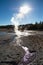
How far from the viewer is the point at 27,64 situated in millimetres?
8023

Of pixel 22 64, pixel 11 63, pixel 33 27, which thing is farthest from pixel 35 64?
pixel 33 27

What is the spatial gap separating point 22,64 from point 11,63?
0.82 meters

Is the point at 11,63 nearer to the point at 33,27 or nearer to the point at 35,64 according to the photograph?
the point at 35,64

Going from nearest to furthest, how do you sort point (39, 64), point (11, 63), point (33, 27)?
point (39, 64)
point (11, 63)
point (33, 27)

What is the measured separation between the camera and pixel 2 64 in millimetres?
8125

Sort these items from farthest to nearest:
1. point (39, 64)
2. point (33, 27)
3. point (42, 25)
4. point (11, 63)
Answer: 1. point (33, 27)
2. point (42, 25)
3. point (11, 63)
4. point (39, 64)

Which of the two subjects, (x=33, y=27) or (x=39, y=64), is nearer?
(x=39, y=64)

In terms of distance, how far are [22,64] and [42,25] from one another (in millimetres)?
106318

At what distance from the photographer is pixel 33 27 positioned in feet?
398

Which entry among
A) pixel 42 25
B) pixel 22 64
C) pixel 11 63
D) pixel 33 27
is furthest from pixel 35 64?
pixel 33 27

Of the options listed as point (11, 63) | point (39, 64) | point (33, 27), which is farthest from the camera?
point (33, 27)

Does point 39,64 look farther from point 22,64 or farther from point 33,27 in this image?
point 33,27

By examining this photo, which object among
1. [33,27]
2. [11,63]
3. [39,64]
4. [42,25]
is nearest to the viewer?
[39,64]

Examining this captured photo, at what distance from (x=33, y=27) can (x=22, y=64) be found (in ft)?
374
